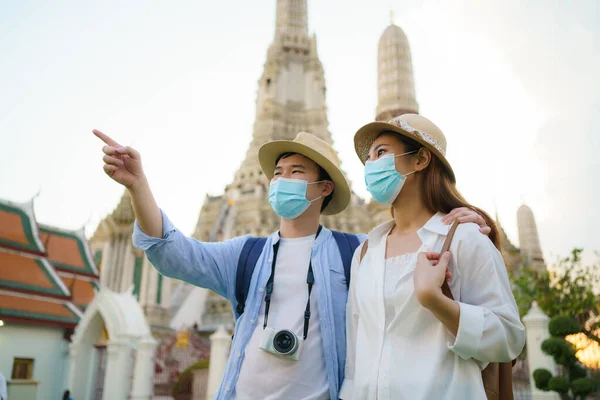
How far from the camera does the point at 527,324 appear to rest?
8.34 m

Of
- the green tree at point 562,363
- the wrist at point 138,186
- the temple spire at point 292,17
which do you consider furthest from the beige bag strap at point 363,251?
the temple spire at point 292,17

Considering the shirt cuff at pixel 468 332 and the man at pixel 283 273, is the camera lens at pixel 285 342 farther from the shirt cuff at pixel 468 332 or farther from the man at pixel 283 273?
the shirt cuff at pixel 468 332

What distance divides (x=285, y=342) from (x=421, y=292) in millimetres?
857

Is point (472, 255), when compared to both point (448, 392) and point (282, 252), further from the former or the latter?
point (282, 252)

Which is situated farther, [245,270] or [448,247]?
[245,270]

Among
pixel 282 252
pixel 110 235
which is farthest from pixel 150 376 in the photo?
pixel 110 235

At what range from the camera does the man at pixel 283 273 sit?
7.77 ft

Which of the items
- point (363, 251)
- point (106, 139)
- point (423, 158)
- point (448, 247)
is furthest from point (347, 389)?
point (106, 139)

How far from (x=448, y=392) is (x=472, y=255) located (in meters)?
0.51

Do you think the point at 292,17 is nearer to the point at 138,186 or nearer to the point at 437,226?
the point at 138,186

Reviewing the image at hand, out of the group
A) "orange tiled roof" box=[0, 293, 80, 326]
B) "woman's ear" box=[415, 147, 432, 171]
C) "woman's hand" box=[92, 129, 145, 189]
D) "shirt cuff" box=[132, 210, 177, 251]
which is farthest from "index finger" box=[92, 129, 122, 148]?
"orange tiled roof" box=[0, 293, 80, 326]

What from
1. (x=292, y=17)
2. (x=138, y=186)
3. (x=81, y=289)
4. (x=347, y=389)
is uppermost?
(x=292, y=17)

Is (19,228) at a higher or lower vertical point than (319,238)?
higher

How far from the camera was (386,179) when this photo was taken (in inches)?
90.5
